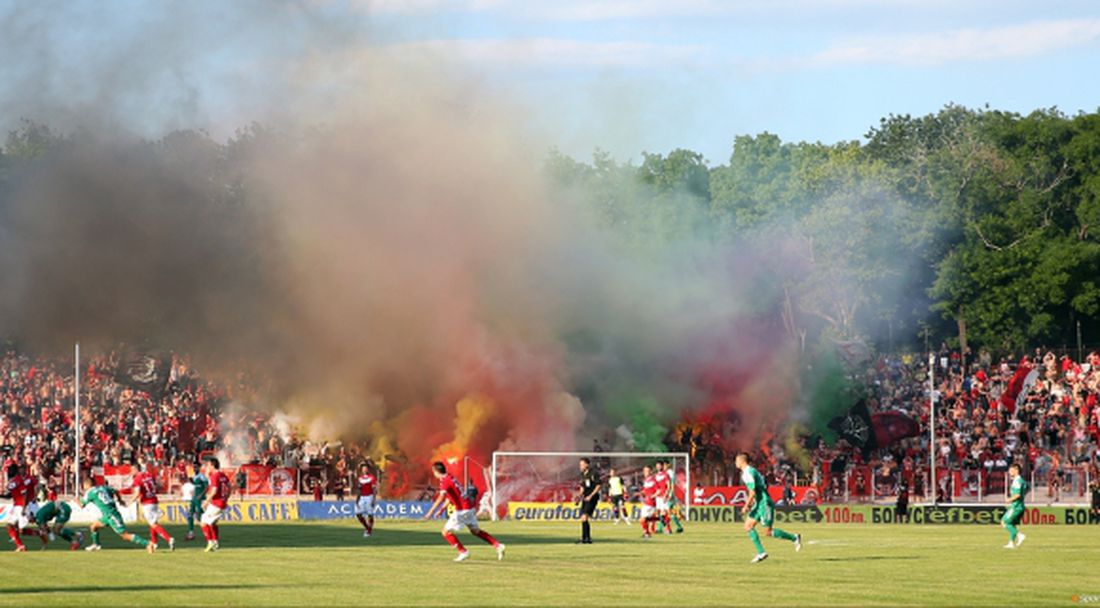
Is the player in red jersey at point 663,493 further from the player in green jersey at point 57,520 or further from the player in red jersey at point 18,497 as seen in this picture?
the player in red jersey at point 18,497

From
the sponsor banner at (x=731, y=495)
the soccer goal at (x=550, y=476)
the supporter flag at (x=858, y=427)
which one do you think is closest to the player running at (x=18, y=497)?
the soccer goal at (x=550, y=476)

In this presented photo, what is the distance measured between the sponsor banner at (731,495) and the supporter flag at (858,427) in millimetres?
7691

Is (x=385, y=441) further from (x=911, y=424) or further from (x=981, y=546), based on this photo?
(x=981, y=546)

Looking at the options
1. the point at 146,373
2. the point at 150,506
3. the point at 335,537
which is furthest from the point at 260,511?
the point at 146,373

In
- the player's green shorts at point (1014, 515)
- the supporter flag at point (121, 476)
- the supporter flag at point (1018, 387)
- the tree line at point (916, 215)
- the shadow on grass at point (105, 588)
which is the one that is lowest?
the shadow on grass at point (105, 588)

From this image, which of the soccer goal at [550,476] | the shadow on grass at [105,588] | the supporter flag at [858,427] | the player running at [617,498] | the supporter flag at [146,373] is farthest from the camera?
the supporter flag at [146,373]

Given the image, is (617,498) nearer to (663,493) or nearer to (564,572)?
(663,493)

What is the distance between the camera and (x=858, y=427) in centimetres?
6975

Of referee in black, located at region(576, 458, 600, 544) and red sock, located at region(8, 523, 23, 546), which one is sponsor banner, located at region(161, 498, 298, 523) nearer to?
referee in black, located at region(576, 458, 600, 544)

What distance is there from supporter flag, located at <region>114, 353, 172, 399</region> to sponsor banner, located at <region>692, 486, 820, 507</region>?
80.4ft

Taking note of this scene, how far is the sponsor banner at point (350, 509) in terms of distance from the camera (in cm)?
5659

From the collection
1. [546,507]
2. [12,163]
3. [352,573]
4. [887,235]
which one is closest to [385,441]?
[546,507]

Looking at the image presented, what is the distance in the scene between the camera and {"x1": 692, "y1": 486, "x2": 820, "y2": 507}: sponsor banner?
61.6 metres

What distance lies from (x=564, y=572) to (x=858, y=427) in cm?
4300
